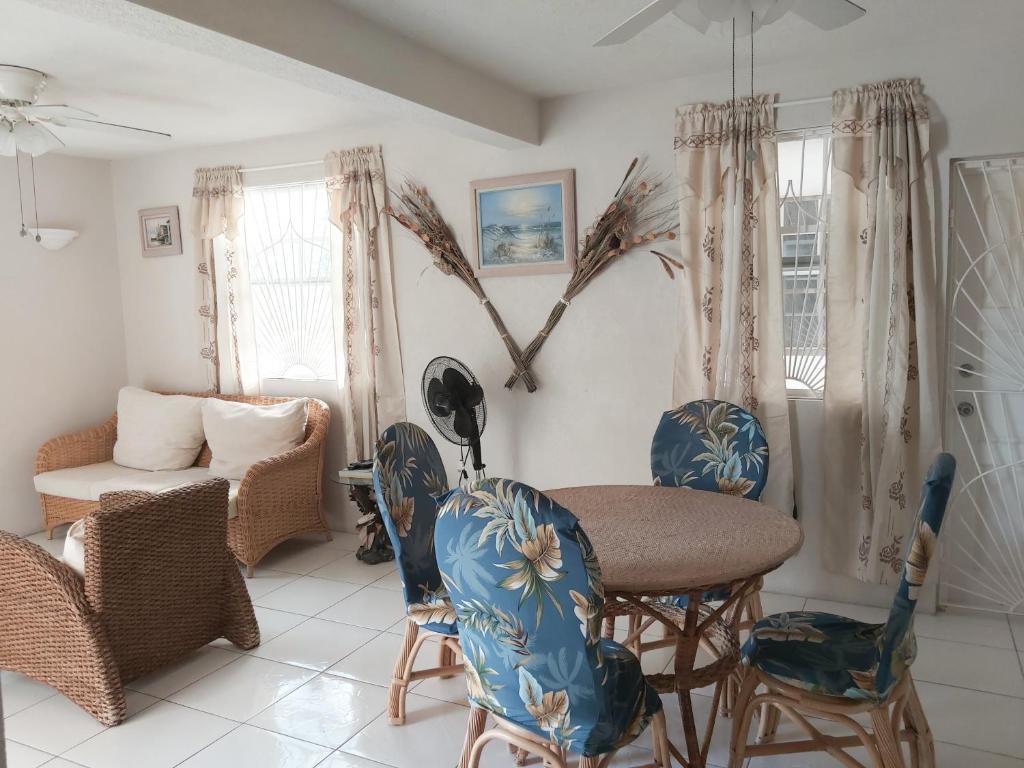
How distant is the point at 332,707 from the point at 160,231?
3.65 metres

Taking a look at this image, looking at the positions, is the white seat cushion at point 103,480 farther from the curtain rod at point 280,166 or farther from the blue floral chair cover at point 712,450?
the blue floral chair cover at point 712,450

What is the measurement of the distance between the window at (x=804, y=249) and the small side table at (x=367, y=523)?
220 centimetres

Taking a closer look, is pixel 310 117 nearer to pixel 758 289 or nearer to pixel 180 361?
pixel 180 361

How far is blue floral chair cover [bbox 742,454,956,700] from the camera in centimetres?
187

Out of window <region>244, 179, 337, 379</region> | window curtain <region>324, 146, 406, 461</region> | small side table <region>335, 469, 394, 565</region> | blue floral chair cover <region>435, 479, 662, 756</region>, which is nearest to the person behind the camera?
blue floral chair cover <region>435, 479, 662, 756</region>

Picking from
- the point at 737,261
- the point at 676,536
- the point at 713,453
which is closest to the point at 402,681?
the point at 676,536

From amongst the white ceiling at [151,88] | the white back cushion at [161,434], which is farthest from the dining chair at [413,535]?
the white back cushion at [161,434]

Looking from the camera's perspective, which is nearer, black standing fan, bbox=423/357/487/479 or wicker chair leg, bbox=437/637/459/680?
wicker chair leg, bbox=437/637/459/680

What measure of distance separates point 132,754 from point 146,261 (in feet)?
12.0

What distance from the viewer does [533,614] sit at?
169cm

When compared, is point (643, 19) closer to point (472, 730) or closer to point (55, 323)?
point (472, 730)

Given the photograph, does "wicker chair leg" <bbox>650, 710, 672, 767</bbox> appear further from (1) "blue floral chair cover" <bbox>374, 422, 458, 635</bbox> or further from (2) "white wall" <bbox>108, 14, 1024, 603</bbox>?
(2) "white wall" <bbox>108, 14, 1024, 603</bbox>

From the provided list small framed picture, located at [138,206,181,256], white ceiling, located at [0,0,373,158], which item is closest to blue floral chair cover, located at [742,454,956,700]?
white ceiling, located at [0,0,373,158]

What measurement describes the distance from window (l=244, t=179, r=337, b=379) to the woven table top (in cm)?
251
